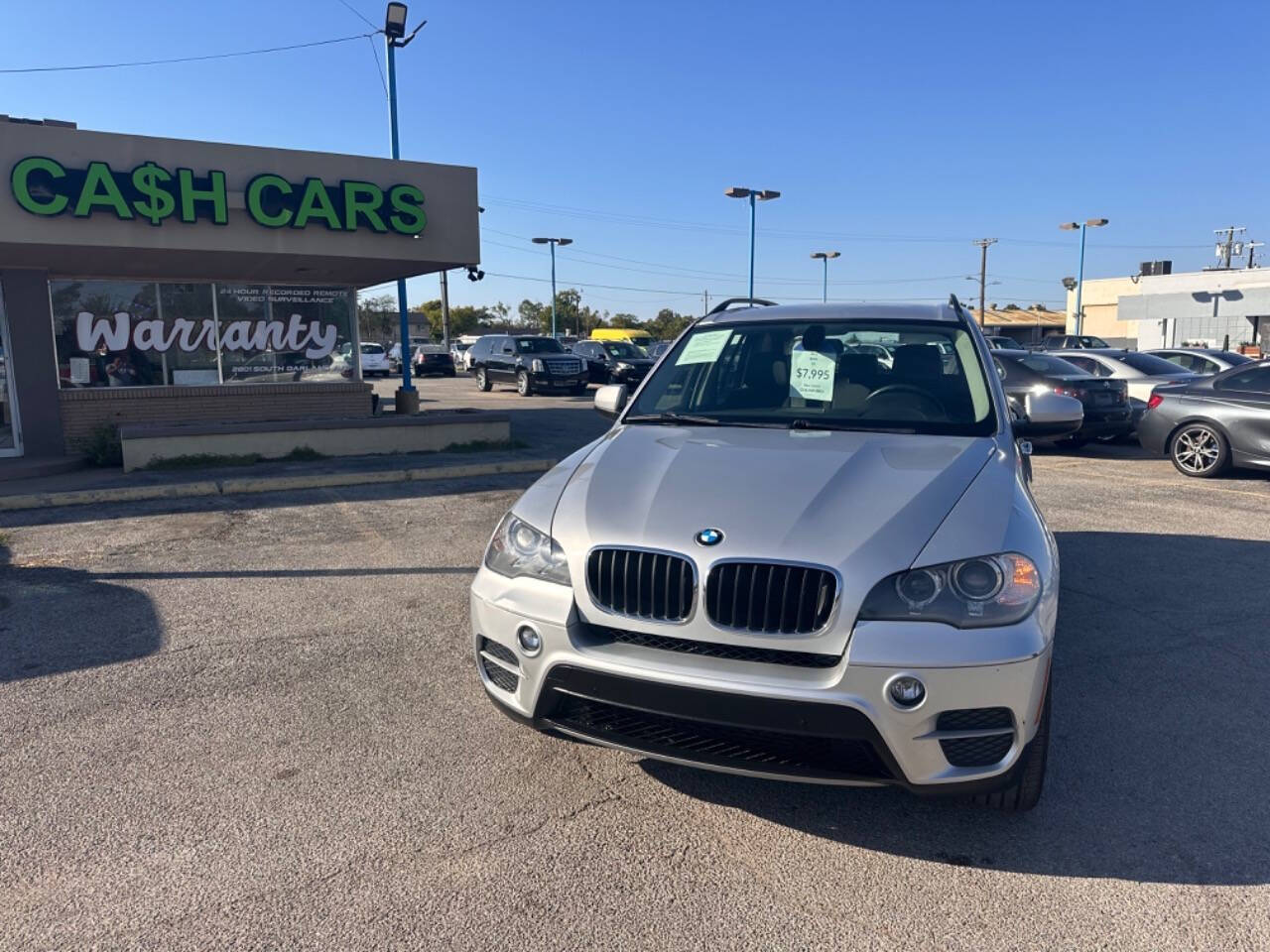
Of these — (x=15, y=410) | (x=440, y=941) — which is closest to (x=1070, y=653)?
(x=440, y=941)

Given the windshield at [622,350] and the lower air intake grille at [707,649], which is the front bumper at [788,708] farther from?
the windshield at [622,350]

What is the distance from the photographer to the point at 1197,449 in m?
11.0

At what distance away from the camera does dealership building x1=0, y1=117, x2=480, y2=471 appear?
1030 centimetres

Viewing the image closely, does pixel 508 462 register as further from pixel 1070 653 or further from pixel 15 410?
pixel 1070 653

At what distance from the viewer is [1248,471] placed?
448 inches

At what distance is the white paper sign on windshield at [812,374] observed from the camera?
14.6 feet

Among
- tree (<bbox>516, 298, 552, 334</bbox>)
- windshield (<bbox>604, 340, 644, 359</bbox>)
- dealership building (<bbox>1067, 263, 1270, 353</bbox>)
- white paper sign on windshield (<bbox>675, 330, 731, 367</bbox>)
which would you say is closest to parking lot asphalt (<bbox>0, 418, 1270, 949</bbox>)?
white paper sign on windshield (<bbox>675, 330, 731, 367</bbox>)

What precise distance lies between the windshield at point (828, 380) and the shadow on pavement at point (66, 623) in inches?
122

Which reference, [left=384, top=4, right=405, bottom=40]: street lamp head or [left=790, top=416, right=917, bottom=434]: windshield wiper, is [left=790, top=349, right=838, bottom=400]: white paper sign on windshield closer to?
[left=790, top=416, right=917, bottom=434]: windshield wiper

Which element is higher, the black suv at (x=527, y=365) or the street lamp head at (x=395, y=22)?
the street lamp head at (x=395, y=22)

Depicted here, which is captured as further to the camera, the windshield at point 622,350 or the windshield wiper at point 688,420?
the windshield at point 622,350

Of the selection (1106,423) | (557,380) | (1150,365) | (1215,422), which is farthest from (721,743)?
(557,380)

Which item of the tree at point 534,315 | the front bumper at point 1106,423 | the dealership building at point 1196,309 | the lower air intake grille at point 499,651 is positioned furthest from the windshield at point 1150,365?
the tree at point 534,315

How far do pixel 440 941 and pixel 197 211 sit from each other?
10.4 meters
